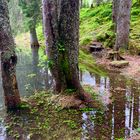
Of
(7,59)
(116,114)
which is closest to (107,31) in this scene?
(116,114)

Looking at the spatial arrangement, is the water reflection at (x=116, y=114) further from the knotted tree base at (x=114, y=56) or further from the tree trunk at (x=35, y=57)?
the knotted tree base at (x=114, y=56)

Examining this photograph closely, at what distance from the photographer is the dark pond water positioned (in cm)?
614

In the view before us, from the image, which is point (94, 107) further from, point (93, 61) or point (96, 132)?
point (93, 61)

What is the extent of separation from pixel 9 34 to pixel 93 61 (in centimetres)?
832

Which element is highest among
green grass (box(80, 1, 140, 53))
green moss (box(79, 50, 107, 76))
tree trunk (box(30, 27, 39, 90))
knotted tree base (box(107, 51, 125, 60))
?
green grass (box(80, 1, 140, 53))

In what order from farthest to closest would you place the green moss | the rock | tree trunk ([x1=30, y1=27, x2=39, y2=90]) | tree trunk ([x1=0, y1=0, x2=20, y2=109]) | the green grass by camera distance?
the rock → the green grass → the green moss → tree trunk ([x1=30, y1=27, x2=39, y2=90]) → tree trunk ([x1=0, y1=0, x2=20, y2=109])

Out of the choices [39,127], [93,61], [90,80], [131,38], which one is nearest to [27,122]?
[39,127]

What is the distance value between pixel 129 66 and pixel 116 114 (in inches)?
225

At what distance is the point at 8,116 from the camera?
7.09 meters

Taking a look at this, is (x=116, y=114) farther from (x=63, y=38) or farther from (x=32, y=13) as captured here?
(x=32, y=13)

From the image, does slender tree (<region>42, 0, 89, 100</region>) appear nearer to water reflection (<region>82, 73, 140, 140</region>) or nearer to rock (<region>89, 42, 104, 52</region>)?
water reflection (<region>82, 73, 140, 140</region>)

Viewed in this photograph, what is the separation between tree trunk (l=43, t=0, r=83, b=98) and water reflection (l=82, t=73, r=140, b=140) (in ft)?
3.27

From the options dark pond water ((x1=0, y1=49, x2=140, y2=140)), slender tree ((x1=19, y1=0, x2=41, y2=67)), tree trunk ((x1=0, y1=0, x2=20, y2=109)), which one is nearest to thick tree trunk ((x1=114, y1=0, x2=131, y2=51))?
dark pond water ((x1=0, y1=49, x2=140, y2=140))

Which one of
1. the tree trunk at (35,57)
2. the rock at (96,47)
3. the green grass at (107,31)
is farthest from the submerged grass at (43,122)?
the rock at (96,47)
